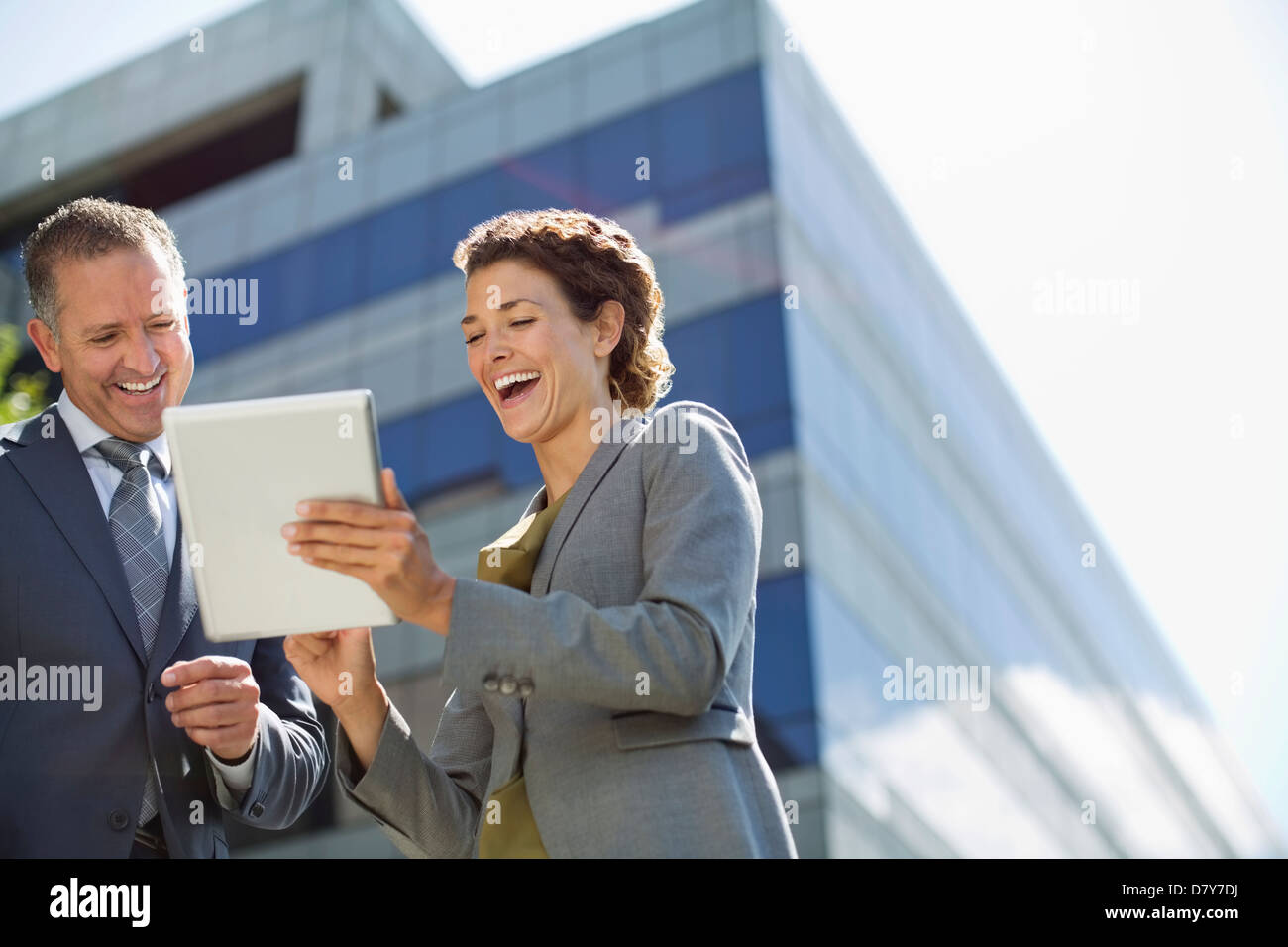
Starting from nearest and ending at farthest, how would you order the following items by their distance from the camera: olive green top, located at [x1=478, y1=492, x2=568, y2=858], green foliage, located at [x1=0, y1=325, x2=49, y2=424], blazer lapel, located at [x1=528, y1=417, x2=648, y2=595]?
olive green top, located at [x1=478, y1=492, x2=568, y2=858] < blazer lapel, located at [x1=528, y1=417, x2=648, y2=595] < green foliage, located at [x1=0, y1=325, x2=49, y2=424]

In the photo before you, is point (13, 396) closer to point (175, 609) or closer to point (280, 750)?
point (175, 609)

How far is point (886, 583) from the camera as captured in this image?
65.6ft

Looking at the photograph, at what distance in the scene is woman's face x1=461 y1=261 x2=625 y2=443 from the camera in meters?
2.80

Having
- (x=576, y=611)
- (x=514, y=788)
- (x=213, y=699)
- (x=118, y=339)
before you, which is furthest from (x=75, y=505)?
(x=576, y=611)

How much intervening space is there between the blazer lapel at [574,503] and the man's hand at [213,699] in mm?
663

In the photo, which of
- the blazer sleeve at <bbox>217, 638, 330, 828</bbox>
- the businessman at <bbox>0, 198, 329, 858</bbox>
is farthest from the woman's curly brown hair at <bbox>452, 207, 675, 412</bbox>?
the blazer sleeve at <bbox>217, 638, 330, 828</bbox>

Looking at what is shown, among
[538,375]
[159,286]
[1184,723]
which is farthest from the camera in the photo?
[1184,723]

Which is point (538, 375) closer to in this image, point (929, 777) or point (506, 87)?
point (929, 777)

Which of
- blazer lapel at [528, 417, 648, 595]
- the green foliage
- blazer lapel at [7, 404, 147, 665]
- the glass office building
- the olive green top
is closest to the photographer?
the olive green top

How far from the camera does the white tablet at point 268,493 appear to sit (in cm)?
209

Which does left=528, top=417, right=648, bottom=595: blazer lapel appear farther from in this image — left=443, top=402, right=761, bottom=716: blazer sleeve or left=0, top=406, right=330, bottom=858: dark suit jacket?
left=0, top=406, right=330, bottom=858: dark suit jacket

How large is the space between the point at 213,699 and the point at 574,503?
849 millimetres
